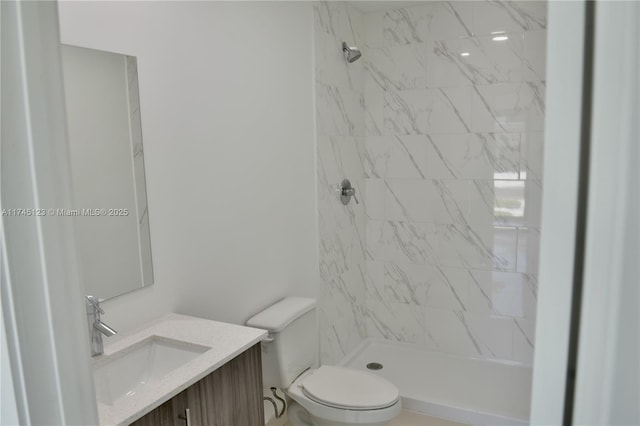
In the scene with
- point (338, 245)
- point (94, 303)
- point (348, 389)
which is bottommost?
point (348, 389)

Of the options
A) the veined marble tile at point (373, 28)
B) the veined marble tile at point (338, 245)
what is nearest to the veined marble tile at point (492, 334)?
the veined marble tile at point (338, 245)

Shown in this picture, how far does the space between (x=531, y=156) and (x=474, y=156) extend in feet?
1.19

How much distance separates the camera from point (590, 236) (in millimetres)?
430

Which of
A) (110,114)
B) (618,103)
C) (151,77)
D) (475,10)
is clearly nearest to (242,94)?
(151,77)

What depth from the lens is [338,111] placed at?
10.5ft

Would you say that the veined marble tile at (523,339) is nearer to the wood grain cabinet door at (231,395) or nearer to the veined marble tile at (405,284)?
the veined marble tile at (405,284)

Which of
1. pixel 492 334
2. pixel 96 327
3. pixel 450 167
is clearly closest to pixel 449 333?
pixel 492 334

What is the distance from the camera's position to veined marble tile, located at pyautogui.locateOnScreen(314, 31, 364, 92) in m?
2.94

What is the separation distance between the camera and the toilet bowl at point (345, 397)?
2.19 meters

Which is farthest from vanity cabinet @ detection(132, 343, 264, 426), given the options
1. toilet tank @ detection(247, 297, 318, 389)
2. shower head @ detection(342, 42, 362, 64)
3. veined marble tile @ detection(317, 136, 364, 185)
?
shower head @ detection(342, 42, 362, 64)

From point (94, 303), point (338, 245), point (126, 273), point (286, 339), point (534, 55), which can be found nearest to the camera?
point (94, 303)

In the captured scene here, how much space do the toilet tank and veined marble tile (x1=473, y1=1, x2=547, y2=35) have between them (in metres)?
2.16

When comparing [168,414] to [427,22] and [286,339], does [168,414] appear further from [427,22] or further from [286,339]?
[427,22]

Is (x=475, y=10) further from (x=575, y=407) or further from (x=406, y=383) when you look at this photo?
(x=575, y=407)
